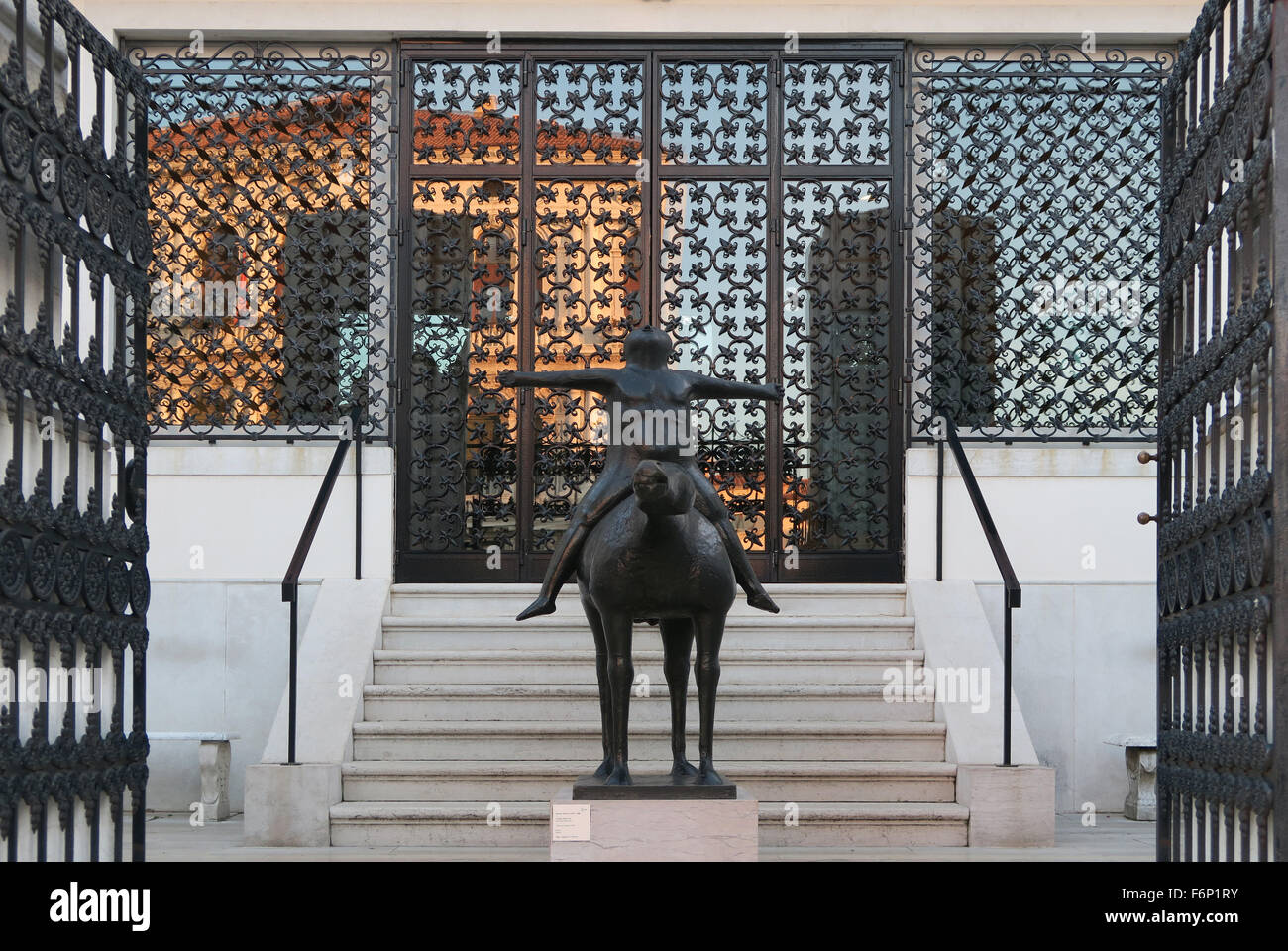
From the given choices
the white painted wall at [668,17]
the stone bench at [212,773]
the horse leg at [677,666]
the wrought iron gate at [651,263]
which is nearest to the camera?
the horse leg at [677,666]

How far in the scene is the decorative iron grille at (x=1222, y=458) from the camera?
4.43 m

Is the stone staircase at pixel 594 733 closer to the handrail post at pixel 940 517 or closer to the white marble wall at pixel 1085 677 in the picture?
the handrail post at pixel 940 517

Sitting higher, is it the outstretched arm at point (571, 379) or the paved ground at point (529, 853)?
the outstretched arm at point (571, 379)

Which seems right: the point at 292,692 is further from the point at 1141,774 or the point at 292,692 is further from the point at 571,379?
the point at 1141,774

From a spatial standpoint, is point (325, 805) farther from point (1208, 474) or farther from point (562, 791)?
point (1208, 474)

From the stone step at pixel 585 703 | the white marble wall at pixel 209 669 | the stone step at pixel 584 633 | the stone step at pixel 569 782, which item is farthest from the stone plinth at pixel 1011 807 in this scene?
the white marble wall at pixel 209 669

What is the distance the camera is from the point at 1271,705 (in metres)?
4.66

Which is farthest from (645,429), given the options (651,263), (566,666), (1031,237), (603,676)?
(1031,237)

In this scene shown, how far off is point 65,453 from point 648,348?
226cm

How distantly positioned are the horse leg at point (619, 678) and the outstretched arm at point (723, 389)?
3.02 feet

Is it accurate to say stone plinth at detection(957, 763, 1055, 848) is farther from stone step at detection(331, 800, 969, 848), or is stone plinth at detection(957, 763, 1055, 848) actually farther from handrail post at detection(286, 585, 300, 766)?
handrail post at detection(286, 585, 300, 766)

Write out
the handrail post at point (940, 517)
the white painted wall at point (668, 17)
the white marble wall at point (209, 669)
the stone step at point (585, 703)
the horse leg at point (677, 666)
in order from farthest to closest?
1. the white painted wall at point (668, 17)
2. the handrail post at point (940, 517)
3. the white marble wall at point (209, 669)
4. the stone step at point (585, 703)
5. the horse leg at point (677, 666)

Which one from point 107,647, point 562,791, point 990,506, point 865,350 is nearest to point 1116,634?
point 990,506

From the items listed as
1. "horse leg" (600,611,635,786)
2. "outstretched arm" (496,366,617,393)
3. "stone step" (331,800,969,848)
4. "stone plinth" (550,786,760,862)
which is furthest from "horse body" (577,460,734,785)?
"stone step" (331,800,969,848)
